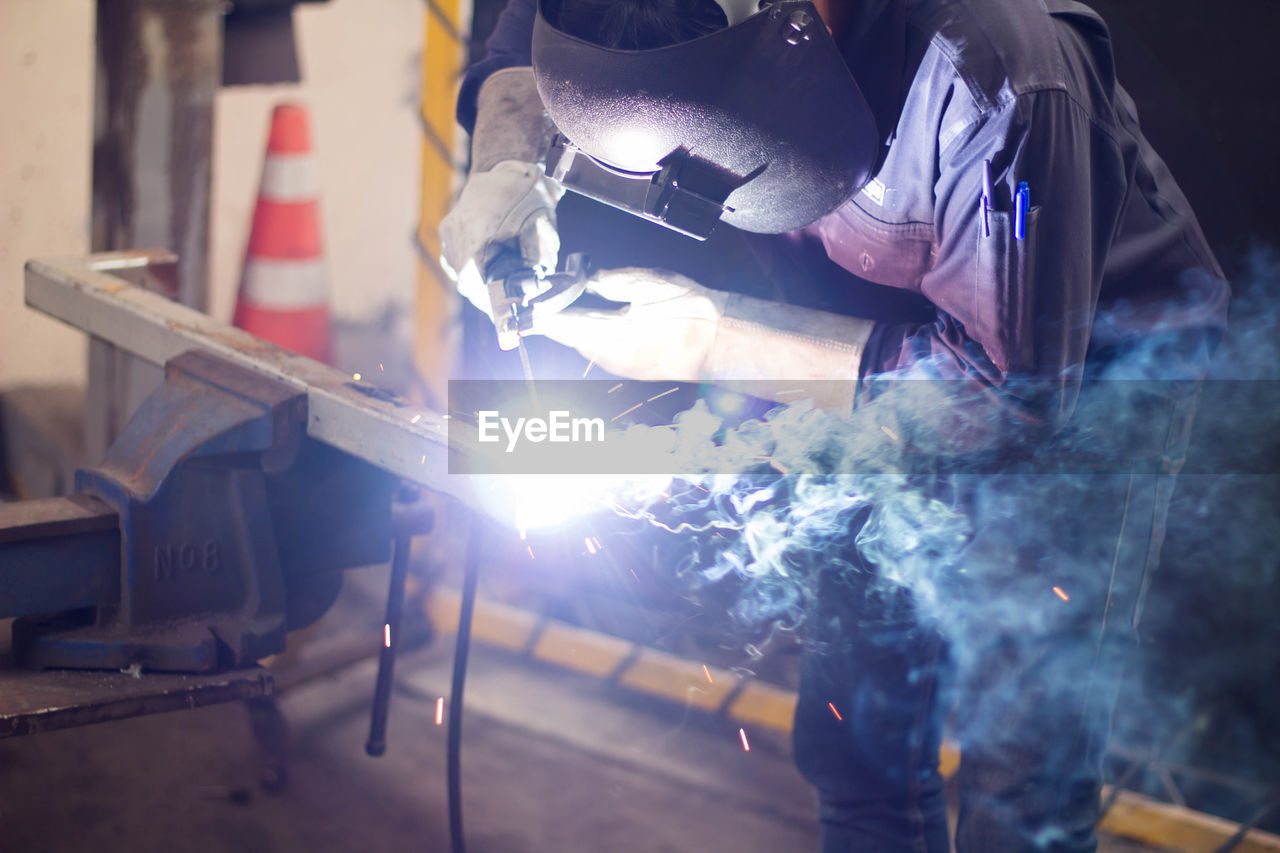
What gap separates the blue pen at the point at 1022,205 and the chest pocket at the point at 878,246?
213 millimetres

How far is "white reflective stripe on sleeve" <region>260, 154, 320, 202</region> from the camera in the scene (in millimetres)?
2490

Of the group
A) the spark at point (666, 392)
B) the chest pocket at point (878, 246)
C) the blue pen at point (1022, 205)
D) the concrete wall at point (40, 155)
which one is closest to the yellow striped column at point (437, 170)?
the concrete wall at point (40, 155)

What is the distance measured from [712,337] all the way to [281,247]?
5.26 feet

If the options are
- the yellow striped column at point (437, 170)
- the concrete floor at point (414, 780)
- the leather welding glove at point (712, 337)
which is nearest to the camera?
the leather welding glove at point (712, 337)

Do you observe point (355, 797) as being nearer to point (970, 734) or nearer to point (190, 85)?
point (970, 734)

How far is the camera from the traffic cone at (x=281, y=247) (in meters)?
2.49

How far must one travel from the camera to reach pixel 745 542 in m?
1.51

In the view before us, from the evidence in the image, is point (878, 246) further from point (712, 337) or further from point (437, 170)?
point (437, 170)

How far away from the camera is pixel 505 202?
1459 millimetres

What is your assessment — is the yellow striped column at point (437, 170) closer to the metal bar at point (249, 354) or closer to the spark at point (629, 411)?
the metal bar at point (249, 354)

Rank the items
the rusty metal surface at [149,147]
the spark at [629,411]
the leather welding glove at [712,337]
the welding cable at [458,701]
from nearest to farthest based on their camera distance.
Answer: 1. the leather welding glove at [712,337]
2. the welding cable at [458,701]
3. the spark at [629,411]
4. the rusty metal surface at [149,147]

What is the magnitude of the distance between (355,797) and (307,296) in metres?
1.28

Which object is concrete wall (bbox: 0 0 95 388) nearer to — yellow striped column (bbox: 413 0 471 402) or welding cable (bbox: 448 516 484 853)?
yellow striped column (bbox: 413 0 471 402)

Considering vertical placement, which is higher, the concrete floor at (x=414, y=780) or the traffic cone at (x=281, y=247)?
the traffic cone at (x=281, y=247)
